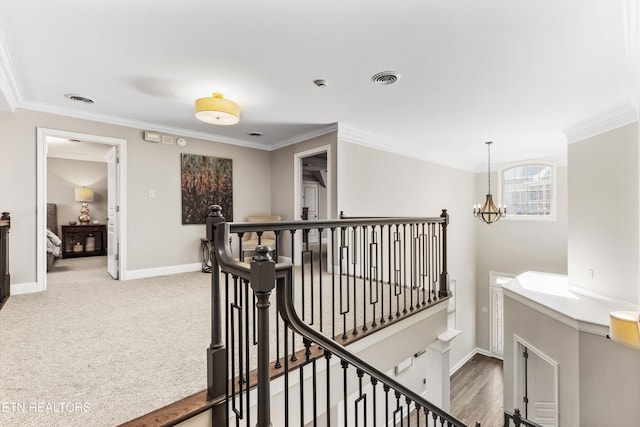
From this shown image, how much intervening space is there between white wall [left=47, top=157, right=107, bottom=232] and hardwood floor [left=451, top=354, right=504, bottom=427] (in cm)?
898

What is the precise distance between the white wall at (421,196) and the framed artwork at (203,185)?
208cm

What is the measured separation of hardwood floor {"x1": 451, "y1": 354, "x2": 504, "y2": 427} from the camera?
17.8ft

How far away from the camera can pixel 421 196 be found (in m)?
6.18

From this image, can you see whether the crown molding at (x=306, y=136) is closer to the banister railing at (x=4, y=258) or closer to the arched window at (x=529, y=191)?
the banister railing at (x=4, y=258)

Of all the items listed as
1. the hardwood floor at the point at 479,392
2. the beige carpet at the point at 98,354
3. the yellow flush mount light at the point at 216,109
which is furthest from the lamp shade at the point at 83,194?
the hardwood floor at the point at 479,392

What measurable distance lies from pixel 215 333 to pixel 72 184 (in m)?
7.88

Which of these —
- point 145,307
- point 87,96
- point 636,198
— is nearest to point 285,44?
point 87,96

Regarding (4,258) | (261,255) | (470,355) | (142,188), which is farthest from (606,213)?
(4,258)

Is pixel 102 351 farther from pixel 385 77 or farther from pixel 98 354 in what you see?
pixel 385 77

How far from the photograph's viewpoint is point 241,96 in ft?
11.3

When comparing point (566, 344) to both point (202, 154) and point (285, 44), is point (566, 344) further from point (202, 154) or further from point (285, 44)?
point (202, 154)

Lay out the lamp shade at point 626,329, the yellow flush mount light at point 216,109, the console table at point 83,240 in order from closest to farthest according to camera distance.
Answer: the lamp shade at point 626,329 < the yellow flush mount light at point 216,109 < the console table at point 83,240

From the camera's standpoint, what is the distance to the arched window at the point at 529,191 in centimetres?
698

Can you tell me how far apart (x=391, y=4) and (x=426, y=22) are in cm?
34
